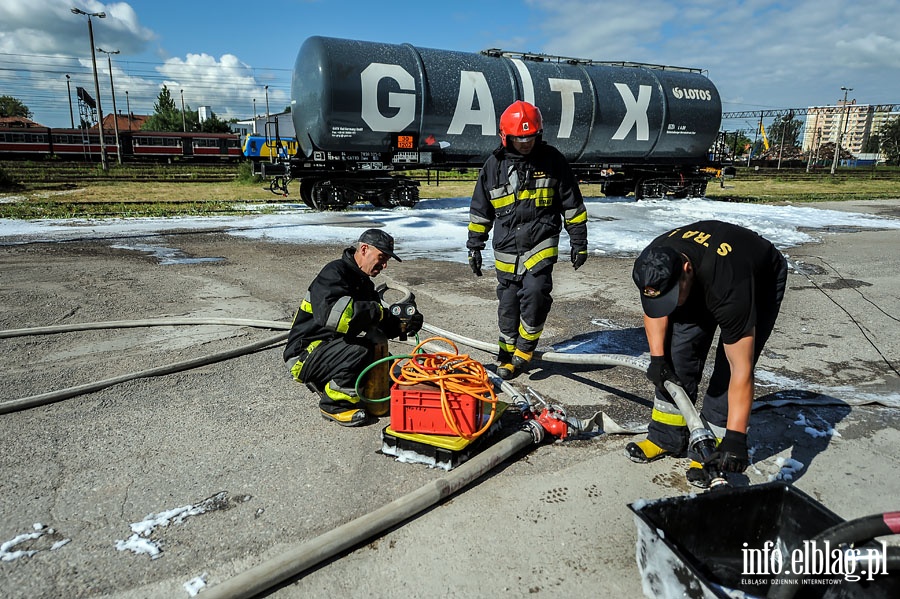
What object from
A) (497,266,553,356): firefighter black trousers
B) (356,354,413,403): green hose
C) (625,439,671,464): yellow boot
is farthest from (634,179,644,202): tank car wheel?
(356,354,413,403): green hose

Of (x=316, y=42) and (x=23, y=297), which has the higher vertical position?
(x=316, y=42)

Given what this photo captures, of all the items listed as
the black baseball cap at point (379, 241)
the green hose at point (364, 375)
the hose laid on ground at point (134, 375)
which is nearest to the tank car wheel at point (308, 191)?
the hose laid on ground at point (134, 375)

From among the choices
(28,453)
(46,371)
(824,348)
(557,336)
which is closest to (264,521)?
(28,453)

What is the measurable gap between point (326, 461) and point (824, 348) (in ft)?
14.4

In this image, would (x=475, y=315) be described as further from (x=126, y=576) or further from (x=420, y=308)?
(x=126, y=576)

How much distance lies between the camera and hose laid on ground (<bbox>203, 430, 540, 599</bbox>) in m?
2.00

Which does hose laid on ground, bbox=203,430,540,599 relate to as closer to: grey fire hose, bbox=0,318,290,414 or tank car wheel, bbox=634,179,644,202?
grey fire hose, bbox=0,318,290,414

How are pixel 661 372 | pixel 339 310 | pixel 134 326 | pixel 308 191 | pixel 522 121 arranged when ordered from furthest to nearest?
pixel 308 191 < pixel 134 326 < pixel 522 121 < pixel 339 310 < pixel 661 372

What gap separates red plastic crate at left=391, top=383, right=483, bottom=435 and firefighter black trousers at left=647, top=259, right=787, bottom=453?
100cm

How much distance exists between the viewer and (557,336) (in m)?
5.18

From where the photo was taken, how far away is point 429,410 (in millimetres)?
2959

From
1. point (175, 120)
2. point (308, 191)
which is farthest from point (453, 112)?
point (175, 120)

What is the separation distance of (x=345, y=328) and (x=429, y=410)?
0.71m

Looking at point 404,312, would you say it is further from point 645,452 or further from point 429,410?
point 645,452
